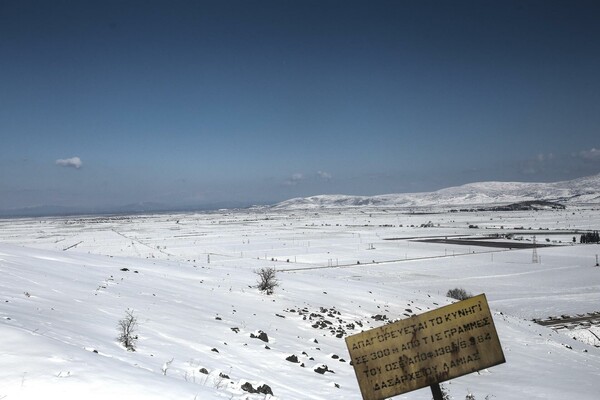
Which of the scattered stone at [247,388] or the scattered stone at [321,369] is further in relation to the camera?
the scattered stone at [321,369]

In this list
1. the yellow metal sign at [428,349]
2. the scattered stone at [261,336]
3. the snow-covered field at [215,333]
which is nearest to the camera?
Result: the yellow metal sign at [428,349]

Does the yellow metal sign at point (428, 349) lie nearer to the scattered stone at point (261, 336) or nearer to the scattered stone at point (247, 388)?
the scattered stone at point (247, 388)

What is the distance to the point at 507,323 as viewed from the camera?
22469mm

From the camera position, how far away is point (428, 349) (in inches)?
154

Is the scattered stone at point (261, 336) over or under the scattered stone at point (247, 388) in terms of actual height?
under

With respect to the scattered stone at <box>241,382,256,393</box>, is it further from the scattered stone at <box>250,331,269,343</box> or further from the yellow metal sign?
the scattered stone at <box>250,331,269,343</box>

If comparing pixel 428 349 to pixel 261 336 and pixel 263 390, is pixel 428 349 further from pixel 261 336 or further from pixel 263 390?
pixel 261 336

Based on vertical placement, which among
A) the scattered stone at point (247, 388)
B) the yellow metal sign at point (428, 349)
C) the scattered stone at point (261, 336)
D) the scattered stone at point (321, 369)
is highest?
the yellow metal sign at point (428, 349)

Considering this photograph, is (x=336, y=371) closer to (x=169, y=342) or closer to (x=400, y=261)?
(x=169, y=342)

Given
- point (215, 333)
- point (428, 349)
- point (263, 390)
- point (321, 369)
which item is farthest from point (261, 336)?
point (428, 349)

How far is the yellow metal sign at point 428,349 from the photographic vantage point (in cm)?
380

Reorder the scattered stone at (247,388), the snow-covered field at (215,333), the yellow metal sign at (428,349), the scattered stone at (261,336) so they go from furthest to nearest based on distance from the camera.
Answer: the scattered stone at (261,336), the scattered stone at (247,388), the snow-covered field at (215,333), the yellow metal sign at (428,349)

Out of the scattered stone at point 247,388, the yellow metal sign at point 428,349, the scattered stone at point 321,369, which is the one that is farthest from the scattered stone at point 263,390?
the yellow metal sign at point 428,349

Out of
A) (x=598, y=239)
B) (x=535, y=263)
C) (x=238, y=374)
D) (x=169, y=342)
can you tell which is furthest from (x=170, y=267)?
(x=598, y=239)
